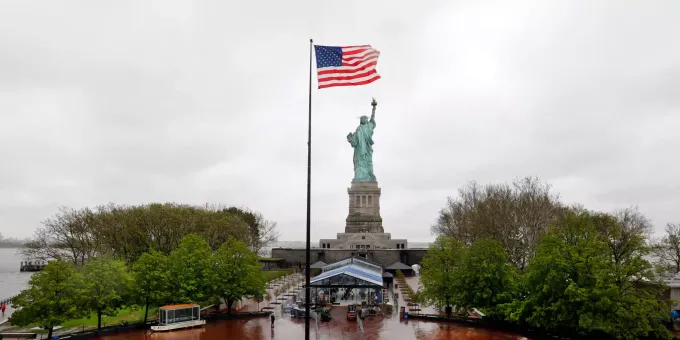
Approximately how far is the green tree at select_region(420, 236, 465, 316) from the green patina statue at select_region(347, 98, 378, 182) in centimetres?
5441

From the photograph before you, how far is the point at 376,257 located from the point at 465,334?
1811 inches

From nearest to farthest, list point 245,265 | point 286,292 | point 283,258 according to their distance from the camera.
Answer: point 245,265 → point 286,292 → point 283,258

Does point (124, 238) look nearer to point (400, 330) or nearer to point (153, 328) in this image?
point (153, 328)

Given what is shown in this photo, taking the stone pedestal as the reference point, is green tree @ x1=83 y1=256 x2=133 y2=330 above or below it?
below

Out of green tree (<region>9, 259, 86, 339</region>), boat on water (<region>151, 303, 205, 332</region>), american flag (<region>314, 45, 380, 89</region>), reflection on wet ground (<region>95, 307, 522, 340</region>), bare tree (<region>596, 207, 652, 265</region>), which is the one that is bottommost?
reflection on wet ground (<region>95, 307, 522, 340</region>)

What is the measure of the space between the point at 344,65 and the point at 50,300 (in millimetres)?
24299

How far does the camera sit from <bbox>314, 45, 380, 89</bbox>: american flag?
19891 millimetres

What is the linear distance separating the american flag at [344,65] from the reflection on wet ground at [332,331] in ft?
59.7

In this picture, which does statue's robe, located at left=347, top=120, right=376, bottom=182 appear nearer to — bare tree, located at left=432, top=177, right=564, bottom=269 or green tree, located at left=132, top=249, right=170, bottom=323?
bare tree, located at left=432, top=177, right=564, bottom=269

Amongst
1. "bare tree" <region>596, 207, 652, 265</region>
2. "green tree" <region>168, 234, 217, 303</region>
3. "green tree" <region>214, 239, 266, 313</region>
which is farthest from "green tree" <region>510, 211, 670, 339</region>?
"green tree" <region>168, 234, 217, 303</region>

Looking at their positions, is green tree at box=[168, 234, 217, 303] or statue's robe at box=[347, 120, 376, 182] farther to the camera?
statue's robe at box=[347, 120, 376, 182]

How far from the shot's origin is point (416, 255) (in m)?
80.9

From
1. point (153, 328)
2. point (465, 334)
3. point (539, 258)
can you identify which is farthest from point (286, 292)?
point (539, 258)

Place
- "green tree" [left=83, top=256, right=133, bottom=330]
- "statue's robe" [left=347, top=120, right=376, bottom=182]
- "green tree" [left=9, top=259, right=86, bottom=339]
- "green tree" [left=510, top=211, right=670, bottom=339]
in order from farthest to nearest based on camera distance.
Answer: "statue's robe" [left=347, top=120, right=376, bottom=182] < "green tree" [left=83, top=256, right=133, bottom=330] < "green tree" [left=9, top=259, right=86, bottom=339] < "green tree" [left=510, top=211, right=670, bottom=339]
